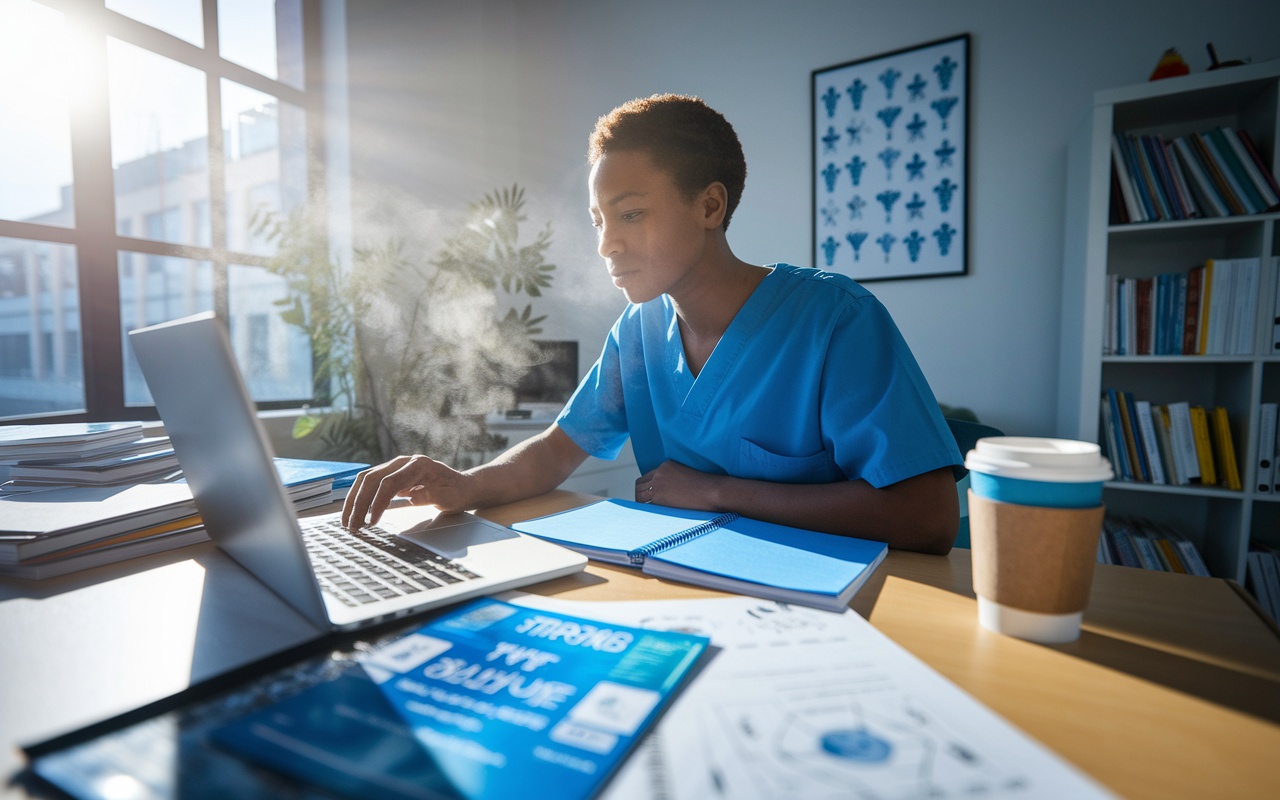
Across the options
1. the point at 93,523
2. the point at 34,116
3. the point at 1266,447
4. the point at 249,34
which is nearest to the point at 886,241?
the point at 1266,447

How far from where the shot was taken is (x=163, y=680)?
1.23ft

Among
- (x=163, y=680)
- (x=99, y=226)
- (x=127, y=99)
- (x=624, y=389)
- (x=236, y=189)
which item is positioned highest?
(x=127, y=99)

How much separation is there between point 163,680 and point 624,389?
0.94 m

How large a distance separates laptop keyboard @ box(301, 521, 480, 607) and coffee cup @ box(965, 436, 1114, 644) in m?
0.42

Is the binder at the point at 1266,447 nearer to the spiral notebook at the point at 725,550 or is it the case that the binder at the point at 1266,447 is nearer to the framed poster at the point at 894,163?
the framed poster at the point at 894,163

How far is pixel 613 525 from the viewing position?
748 millimetres

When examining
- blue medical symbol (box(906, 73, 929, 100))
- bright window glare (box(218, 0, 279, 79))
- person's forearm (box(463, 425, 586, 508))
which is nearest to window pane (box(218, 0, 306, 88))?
bright window glare (box(218, 0, 279, 79))

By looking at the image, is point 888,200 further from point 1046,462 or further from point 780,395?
point 1046,462

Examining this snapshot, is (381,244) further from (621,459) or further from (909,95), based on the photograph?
(909,95)

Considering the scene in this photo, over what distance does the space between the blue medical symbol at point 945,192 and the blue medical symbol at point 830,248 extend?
1.33 feet

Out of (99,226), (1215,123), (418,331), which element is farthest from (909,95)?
(99,226)

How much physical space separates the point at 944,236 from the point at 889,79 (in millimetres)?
663

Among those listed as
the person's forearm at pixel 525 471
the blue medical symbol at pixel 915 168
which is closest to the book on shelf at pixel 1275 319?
the blue medical symbol at pixel 915 168

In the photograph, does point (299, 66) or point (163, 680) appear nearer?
point (163, 680)
